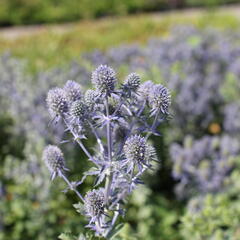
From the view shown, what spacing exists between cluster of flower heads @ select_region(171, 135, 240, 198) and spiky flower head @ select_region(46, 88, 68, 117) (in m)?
2.30

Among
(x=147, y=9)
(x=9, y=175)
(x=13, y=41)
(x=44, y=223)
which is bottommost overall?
(x=44, y=223)

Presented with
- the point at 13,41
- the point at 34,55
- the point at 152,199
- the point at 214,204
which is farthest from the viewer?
the point at 13,41

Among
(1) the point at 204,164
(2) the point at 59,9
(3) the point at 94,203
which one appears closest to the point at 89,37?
(2) the point at 59,9

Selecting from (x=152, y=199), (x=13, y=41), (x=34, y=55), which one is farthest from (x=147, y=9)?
(x=152, y=199)

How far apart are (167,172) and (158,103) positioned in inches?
123

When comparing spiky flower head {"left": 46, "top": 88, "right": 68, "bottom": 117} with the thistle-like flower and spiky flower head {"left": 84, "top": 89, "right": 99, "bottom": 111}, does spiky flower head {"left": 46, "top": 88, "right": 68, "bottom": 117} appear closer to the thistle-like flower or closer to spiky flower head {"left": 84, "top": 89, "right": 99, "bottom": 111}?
spiky flower head {"left": 84, "top": 89, "right": 99, "bottom": 111}

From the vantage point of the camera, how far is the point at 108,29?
11.4 m

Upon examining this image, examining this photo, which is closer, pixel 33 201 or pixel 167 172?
pixel 33 201

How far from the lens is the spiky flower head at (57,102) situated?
196cm

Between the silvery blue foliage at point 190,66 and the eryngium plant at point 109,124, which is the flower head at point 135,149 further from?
the silvery blue foliage at point 190,66

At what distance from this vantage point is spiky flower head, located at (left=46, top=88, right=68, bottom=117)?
1.96 metres

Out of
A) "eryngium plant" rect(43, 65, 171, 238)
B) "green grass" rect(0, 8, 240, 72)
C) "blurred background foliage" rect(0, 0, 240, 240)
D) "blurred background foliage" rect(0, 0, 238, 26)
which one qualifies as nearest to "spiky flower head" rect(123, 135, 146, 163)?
"eryngium plant" rect(43, 65, 171, 238)

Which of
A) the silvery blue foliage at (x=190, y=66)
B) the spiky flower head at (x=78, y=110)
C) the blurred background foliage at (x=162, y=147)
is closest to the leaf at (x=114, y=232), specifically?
the blurred background foliage at (x=162, y=147)

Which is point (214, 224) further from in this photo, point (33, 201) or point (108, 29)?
point (108, 29)
